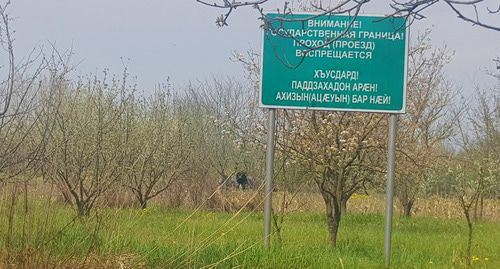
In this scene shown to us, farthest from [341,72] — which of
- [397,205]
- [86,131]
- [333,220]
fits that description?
[397,205]

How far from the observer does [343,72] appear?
28.0ft

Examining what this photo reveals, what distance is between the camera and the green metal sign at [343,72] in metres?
8.48

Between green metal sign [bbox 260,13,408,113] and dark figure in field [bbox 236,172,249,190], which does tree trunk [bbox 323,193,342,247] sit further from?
dark figure in field [bbox 236,172,249,190]

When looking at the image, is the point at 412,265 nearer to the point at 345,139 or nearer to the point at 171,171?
the point at 345,139

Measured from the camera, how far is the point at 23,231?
19.1 ft

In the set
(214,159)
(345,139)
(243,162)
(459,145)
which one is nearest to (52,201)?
(345,139)

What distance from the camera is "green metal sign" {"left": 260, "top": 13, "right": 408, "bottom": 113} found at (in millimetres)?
8477

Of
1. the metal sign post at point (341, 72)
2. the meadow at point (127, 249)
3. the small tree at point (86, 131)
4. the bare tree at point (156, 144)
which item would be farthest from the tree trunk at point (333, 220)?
the bare tree at point (156, 144)

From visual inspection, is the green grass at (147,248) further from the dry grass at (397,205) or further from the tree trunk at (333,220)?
the dry grass at (397,205)

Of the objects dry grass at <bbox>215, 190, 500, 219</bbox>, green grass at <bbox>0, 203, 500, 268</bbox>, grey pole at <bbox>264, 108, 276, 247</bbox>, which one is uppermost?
grey pole at <bbox>264, 108, 276, 247</bbox>

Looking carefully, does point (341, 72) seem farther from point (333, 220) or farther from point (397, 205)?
point (397, 205)

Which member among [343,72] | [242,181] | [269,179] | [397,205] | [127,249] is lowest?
[397,205]

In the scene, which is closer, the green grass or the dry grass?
the green grass

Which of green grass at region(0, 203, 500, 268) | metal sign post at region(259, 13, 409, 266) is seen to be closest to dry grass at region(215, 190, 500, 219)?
green grass at region(0, 203, 500, 268)
